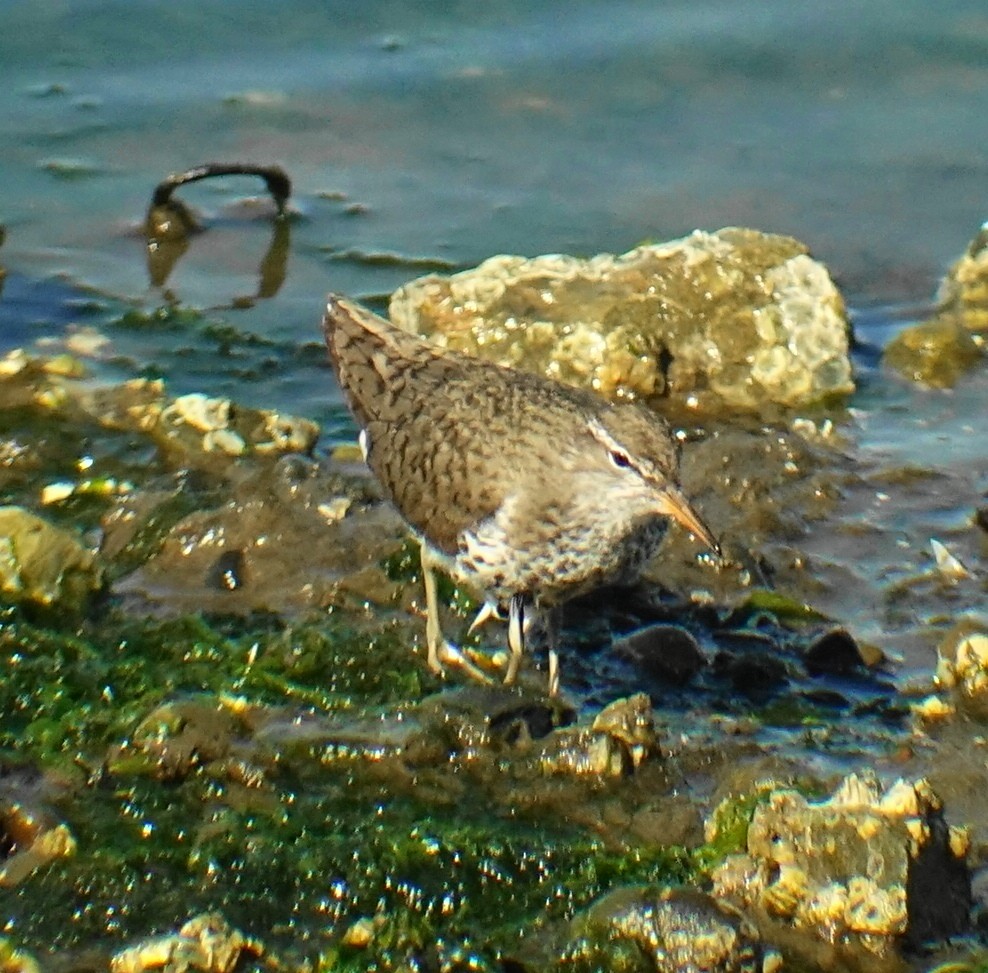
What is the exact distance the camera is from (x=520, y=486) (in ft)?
19.9

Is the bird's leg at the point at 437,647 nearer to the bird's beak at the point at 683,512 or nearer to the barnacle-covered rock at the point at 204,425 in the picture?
the bird's beak at the point at 683,512

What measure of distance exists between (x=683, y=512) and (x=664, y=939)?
1616 millimetres

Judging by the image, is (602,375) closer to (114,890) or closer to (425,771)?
(425,771)

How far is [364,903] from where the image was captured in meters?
4.73

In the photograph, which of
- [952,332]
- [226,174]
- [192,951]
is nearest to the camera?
[192,951]

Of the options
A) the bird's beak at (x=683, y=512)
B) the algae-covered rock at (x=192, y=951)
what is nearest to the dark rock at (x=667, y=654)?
the bird's beak at (x=683, y=512)

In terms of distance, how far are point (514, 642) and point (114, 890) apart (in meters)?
1.93

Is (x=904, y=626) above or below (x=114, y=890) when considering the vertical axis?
below

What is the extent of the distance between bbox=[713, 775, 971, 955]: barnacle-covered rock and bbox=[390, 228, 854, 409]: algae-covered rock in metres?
3.75

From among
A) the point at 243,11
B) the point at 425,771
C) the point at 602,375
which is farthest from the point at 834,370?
the point at 243,11

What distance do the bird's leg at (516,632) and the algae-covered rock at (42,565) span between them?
1.53 m

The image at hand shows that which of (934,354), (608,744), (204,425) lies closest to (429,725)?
(608,744)

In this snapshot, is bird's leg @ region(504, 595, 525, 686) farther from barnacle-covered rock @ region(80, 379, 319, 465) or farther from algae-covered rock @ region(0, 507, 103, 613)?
barnacle-covered rock @ region(80, 379, 319, 465)

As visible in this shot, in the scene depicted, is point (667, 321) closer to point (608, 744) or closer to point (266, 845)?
point (608, 744)
